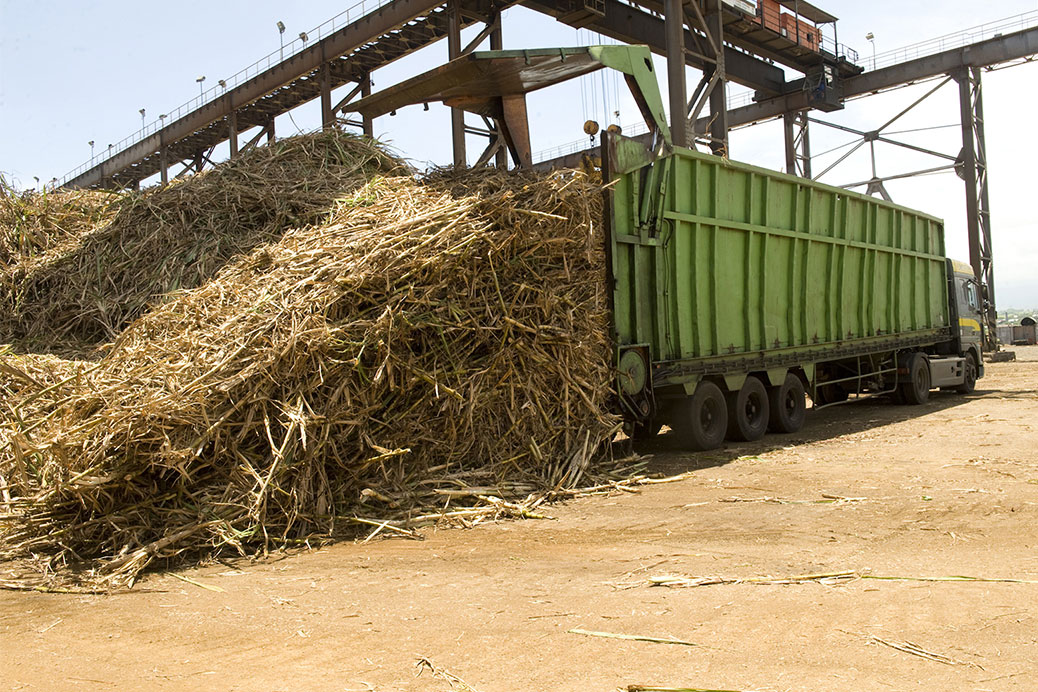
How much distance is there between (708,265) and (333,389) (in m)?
5.68

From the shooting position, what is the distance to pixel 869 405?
54.9ft

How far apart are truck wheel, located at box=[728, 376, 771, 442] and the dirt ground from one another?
12.0ft

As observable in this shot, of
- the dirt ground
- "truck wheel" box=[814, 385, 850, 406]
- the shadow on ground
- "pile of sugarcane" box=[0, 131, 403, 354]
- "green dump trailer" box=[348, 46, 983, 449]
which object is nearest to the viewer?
the dirt ground

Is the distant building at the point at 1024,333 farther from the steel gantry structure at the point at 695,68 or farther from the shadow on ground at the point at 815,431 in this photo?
the shadow on ground at the point at 815,431

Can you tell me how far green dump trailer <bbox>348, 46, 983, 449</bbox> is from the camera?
9438mm

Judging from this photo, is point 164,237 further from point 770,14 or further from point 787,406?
point 770,14

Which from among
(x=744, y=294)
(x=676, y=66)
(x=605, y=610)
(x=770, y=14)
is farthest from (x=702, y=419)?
(x=770, y=14)

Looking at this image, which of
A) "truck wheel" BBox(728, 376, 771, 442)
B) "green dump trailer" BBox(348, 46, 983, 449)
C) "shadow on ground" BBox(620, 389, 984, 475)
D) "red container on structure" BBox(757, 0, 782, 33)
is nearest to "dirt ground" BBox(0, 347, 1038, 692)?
"shadow on ground" BBox(620, 389, 984, 475)

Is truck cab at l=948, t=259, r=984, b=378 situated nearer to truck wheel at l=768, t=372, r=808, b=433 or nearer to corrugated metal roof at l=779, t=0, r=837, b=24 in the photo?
truck wheel at l=768, t=372, r=808, b=433

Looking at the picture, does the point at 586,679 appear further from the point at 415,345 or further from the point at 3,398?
the point at 3,398

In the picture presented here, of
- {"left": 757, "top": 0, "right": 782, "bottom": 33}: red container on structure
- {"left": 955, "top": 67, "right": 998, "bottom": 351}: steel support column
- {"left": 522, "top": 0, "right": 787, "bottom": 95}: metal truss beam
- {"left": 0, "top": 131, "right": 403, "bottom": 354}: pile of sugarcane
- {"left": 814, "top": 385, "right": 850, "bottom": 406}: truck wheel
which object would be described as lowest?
{"left": 814, "top": 385, "right": 850, "bottom": 406}: truck wheel

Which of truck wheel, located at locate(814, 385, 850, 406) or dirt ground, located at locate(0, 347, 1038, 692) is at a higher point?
truck wheel, located at locate(814, 385, 850, 406)

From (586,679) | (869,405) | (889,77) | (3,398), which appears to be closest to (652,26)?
(889,77)

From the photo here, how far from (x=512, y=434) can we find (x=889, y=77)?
30322mm
